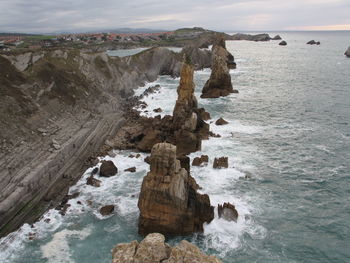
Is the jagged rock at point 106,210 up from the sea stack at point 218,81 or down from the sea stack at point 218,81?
down

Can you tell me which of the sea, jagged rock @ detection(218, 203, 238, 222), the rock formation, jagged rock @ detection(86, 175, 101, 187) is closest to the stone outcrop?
the rock formation

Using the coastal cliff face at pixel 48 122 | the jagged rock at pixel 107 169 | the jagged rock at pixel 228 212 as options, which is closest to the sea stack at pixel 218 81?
the coastal cliff face at pixel 48 122

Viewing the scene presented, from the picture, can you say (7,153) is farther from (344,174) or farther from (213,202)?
(344,174)

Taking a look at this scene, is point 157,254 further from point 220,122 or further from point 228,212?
point 220,122

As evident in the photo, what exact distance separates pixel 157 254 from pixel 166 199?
33.9 feet

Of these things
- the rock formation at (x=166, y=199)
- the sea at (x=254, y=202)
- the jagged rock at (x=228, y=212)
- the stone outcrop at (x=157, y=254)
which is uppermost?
the stone outcrop at (x=157, y=254)

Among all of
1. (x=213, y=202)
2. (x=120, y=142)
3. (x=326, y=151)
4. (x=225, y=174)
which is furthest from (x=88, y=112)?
(x=326, y=151)

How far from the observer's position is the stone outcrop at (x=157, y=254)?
11227 mm

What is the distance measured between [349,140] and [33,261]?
38071 mm

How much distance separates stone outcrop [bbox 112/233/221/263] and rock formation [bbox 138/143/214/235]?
9821mm

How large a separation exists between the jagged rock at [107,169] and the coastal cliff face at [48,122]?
251cm

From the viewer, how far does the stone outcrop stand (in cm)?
1123

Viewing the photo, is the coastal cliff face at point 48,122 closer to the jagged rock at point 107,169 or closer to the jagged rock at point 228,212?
the jagged rock at point 107,169

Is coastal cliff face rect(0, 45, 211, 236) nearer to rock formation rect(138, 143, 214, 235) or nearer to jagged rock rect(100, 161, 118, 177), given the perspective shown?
jagged rock rect(100, 161, 118, 177)
